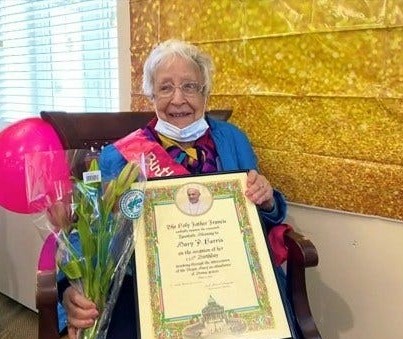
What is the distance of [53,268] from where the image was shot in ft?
3.40

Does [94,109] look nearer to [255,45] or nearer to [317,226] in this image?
[255,45]

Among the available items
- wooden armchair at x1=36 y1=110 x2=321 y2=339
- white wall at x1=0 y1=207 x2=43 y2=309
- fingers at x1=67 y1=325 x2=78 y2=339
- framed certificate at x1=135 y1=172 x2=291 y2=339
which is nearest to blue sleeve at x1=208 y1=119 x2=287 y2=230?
wooden armchair at x1=36 y1=110 x2=321 y2=339

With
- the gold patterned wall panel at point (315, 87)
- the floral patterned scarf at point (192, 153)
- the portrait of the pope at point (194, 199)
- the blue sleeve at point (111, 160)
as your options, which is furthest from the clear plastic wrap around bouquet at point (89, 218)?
the gold patterned wall panel at point (315, 87)

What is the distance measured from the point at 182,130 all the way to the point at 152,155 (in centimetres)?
13

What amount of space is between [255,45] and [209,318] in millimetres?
976

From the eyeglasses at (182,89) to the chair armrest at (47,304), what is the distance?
608mm

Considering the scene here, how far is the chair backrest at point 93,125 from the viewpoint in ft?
4.65

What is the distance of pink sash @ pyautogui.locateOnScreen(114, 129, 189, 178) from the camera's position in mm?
1319

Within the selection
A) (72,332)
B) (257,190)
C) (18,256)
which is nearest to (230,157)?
(257,190)

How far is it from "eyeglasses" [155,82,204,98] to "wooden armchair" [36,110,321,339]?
228 millimetres

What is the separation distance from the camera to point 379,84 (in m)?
1.37

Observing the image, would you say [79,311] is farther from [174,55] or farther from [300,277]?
[174,55]

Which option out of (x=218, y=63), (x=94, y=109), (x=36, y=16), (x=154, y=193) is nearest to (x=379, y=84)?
(x=218, y=63)

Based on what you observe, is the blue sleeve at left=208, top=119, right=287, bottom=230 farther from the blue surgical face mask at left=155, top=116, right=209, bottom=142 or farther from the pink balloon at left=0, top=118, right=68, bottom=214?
the pink balloon at left=0, top=118, right=68, bottom=214
